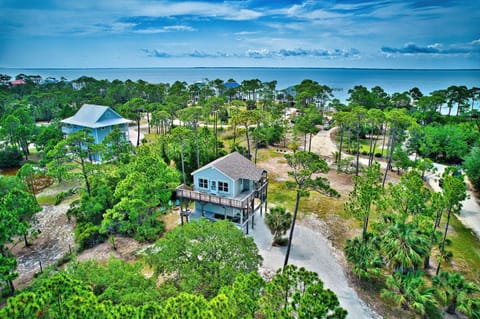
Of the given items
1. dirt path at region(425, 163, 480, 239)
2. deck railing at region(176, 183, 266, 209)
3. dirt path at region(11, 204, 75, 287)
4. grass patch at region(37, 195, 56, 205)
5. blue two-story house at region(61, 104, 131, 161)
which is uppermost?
blue two-story house at region(61, 104, 131, 161)

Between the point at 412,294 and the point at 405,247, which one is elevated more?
the point at 405,247

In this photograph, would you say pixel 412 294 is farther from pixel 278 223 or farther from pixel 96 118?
pixel 96 118

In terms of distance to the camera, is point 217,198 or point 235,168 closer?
point 217,198

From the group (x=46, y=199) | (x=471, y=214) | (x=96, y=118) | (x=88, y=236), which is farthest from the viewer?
(x=96, y=118)

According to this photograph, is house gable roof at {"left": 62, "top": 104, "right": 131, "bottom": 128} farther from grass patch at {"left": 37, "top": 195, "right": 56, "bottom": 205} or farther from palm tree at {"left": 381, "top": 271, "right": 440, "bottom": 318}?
palm tree at {"left": 381, "top": 271, "right": 440, "bottom": 318}

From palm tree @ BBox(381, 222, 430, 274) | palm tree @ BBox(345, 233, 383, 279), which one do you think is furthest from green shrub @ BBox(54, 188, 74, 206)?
palm tree @ BBox(381, 222, 430, 274)

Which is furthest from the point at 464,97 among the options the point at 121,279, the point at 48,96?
the point at 48,96

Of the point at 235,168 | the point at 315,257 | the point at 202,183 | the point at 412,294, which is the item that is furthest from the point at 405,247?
the point at 202,183
